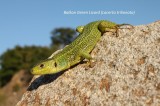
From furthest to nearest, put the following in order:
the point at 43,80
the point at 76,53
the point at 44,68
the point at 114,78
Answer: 1. the point at 43,80
2. the point at 76,53
3. the point at 44,68
4. the point at 114,78

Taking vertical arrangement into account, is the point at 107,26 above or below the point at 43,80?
above

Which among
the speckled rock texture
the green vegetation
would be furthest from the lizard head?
the green vegetation

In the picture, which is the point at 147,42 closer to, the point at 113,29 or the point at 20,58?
the point at 113,29

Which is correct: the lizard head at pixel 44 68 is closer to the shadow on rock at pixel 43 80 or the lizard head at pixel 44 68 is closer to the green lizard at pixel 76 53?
the green lizard at pixel 76 53

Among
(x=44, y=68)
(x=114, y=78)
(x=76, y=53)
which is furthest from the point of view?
(x=76, y=53)

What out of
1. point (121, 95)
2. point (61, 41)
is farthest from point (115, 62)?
point (61, 41)

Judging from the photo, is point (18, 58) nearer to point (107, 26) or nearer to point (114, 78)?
point (107, 26)

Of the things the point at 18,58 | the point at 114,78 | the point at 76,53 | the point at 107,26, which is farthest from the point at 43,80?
the point at 18,58
